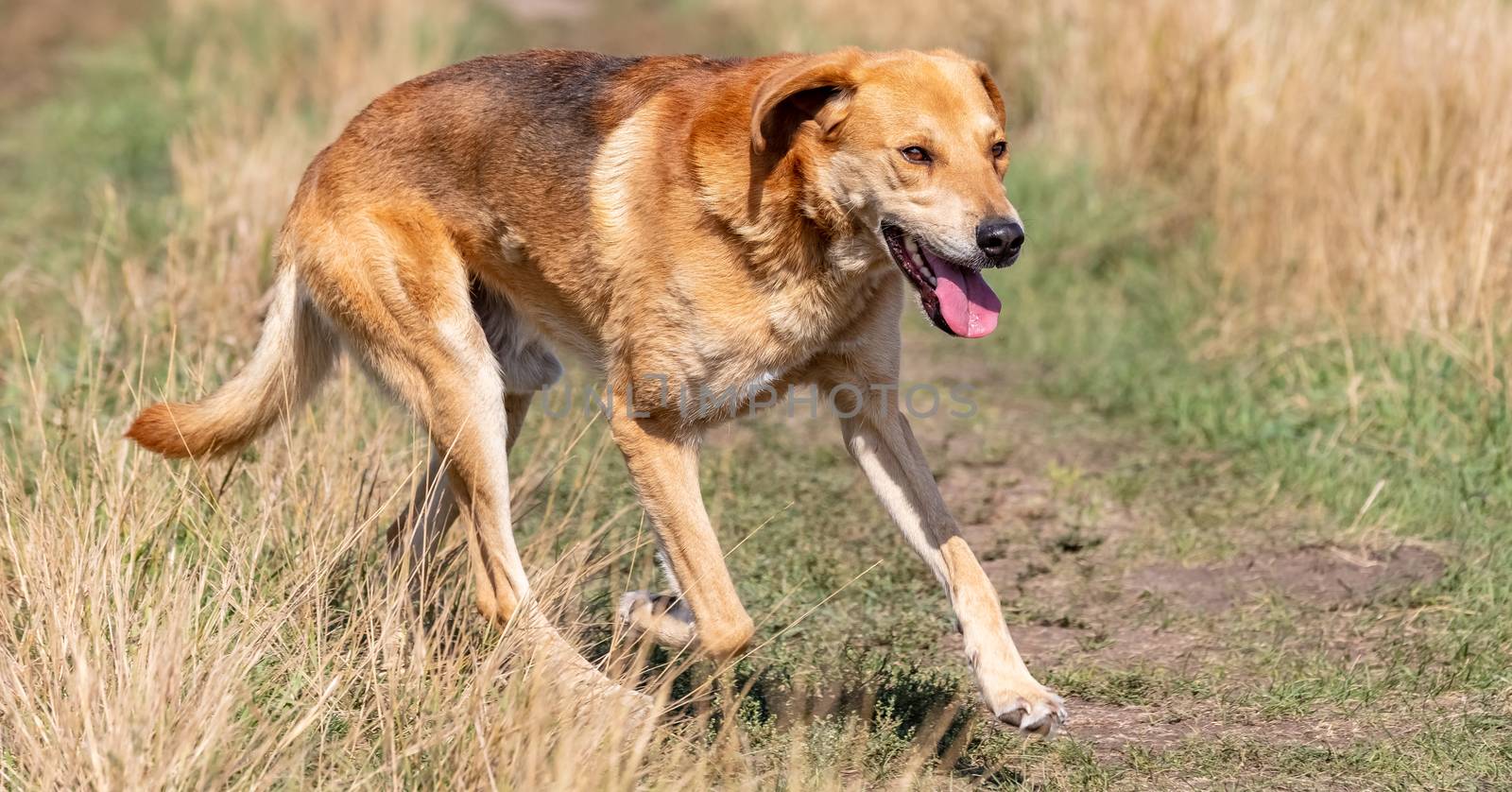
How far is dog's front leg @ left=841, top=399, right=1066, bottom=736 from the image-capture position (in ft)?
11.8

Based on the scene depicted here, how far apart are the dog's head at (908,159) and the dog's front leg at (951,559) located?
44 cm

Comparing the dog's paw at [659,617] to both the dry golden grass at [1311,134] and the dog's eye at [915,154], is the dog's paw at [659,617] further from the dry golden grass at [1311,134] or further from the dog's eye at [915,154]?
the dry golden grass at [1311,134]

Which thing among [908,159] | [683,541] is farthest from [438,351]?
[908,159]

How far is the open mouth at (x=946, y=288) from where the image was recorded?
3.69m

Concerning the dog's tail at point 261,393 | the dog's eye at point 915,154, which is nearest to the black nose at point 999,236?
the dog's eye at point 915,154

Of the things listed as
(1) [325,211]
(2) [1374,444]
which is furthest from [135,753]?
(2) [1374,444]

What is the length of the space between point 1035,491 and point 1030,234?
2.77 meters

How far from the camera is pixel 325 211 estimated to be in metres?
4.43

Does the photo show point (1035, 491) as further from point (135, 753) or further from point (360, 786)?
point (135, 753)

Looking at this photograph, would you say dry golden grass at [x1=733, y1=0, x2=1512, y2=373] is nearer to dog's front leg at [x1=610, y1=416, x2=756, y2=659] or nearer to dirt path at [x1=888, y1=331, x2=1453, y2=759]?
dirt path at [x1=888, y1=331, x2=1453, y2=759]

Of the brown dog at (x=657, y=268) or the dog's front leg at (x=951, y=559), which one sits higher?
the brown dog at (x=657, y=268)

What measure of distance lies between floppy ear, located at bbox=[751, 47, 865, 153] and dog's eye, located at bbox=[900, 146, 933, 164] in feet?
0.63

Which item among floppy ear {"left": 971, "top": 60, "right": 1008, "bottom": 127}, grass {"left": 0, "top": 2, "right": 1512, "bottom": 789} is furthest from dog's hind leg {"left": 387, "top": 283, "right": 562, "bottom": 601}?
floppy ear {"left": 971, "top": 60, "right": 1008, "bottom": 127}

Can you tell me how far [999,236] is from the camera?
353 cm
